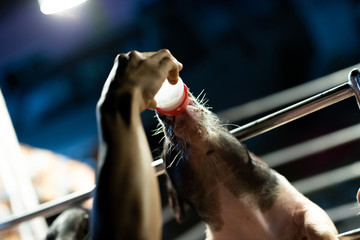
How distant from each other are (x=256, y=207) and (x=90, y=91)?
12.2 ft

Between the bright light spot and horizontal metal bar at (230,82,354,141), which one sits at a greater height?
the bright light spot

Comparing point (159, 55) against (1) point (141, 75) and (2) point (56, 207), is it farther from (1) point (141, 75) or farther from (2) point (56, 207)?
(2) point (56, 207)

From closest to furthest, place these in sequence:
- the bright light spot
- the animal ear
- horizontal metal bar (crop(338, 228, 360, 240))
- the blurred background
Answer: horizontal metal bar (crop(338, 228, 360, 240)) < the animal ear < the bright light spot < the blurred background

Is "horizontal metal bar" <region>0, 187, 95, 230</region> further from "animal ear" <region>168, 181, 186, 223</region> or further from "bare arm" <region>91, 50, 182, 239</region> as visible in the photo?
"bare arm" <region>91, 50, 182, 239</region>

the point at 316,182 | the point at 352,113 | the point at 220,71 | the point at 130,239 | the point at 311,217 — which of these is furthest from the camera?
the point at 220,71

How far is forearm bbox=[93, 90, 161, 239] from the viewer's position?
40 centimetres

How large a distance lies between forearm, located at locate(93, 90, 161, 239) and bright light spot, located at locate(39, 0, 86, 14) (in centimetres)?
214

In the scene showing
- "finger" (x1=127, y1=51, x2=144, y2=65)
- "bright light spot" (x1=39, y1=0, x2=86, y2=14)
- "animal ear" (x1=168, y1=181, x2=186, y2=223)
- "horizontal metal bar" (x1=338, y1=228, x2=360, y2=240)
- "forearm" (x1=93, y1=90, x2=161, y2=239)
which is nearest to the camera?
"forearm" (x1=93, y1=90, x2=161, y2=239)

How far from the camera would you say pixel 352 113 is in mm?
3234

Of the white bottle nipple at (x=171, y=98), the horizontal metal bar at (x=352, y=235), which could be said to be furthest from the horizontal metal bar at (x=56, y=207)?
the horizontal metal bar at (x=352, y=235)

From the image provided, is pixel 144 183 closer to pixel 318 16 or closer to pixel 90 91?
pixel 90 91

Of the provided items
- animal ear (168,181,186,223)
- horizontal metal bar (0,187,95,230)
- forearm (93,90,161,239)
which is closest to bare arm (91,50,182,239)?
forearm (93,90,161,239)

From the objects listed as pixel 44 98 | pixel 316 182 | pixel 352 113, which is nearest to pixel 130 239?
pixel 316 182

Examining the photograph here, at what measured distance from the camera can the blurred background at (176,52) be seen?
3924 millimetres
